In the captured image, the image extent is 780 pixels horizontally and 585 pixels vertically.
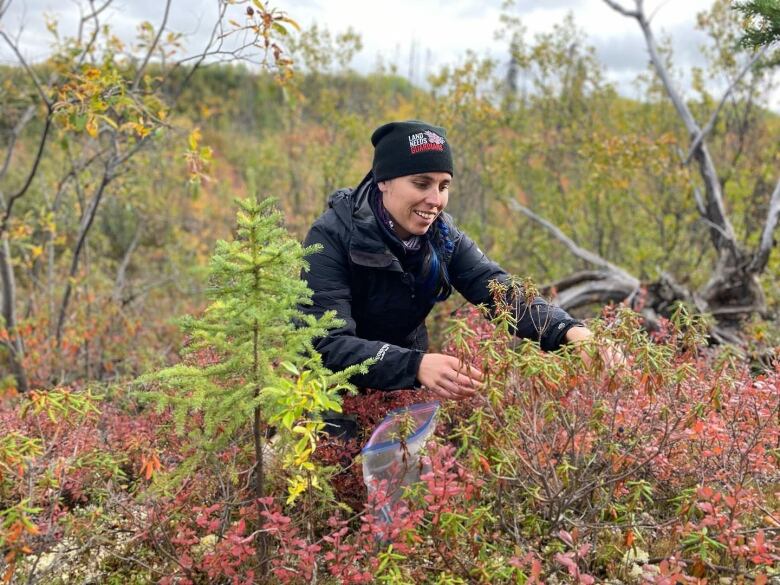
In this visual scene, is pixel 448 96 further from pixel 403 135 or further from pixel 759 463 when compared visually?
pixel 759 463

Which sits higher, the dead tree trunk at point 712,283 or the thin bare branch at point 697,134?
the thin bare branch at point 697,134

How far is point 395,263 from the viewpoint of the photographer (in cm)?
289

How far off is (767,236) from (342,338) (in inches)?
175

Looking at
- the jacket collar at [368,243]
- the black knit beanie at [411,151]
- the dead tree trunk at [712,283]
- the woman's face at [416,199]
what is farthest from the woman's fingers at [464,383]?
the dead tree trunk at [712,283]

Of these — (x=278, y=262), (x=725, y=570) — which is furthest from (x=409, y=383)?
(x=725, y=570)

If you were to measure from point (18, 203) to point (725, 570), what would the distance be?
12847 mm

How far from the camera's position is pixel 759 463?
2.43 m

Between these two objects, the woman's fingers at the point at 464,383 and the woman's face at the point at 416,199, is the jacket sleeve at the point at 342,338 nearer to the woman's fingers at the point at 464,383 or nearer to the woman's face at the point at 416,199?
the woman's fingers at the point at 464,383

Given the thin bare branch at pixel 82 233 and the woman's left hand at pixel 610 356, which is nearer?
the woman's left hand at pixel 610 356

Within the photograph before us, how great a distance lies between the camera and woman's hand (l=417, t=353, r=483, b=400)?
2.29m

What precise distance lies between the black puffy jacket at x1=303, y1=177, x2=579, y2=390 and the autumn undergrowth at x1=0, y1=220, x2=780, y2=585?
30 centimetres

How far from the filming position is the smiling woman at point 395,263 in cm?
256

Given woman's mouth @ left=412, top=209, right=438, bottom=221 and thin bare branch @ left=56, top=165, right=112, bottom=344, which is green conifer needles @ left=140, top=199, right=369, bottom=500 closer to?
woman's mouth @ left=412, top=209, right=438, bottom=221

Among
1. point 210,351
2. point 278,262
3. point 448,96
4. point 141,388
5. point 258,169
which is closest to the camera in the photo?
point 278,262
